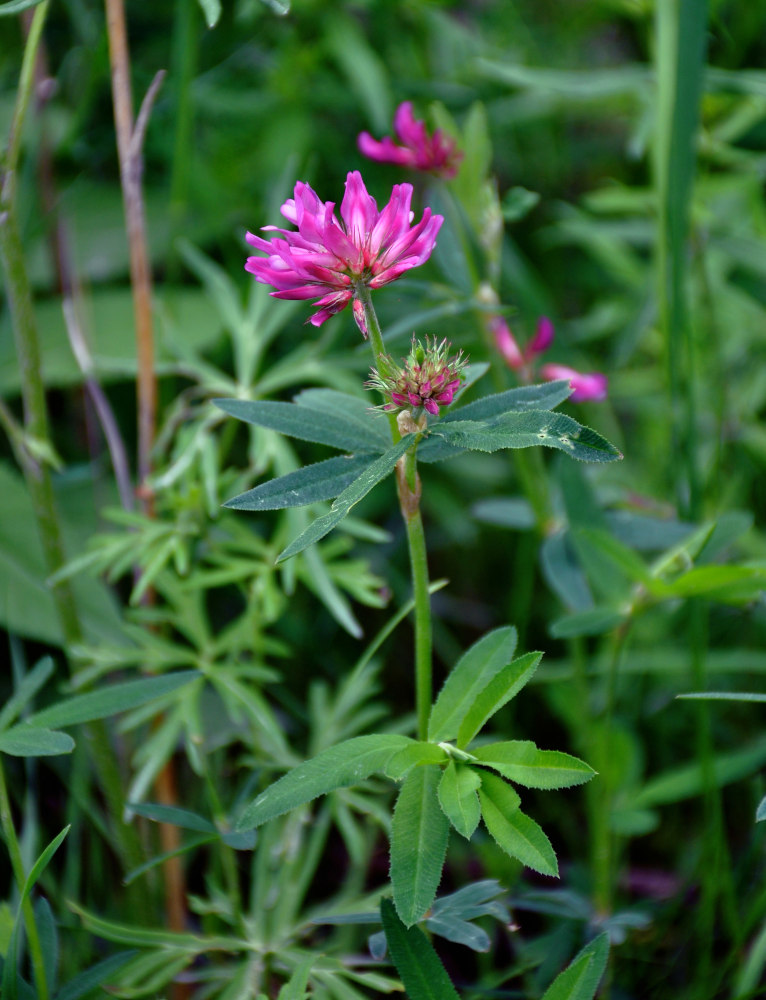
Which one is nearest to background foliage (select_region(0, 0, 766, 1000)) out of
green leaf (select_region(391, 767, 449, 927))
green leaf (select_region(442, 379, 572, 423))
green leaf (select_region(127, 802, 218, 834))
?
green leaf (select_region(127, 802, 218, 834))

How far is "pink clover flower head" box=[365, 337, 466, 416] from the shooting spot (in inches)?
25.3

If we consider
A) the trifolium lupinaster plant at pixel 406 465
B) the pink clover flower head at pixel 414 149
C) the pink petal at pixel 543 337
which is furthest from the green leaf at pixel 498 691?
the pink clover flower head at pixel 414 149

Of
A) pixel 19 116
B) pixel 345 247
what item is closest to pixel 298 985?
pixel 345 247

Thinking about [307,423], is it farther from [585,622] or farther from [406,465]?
[585,622]

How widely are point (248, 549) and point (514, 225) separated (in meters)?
1.51

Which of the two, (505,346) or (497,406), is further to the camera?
(505,346)

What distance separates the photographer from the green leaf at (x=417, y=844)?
64cm

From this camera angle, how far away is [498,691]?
708 millimetres

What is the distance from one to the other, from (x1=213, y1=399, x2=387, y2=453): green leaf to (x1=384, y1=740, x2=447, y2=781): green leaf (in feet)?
0.84

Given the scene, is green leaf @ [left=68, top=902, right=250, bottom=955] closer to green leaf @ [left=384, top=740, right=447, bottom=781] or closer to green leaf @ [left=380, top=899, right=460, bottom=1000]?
green leaf @ [left=380, top=899, right=460, bottom=1000]

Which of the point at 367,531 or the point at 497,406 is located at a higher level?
the point at 497,406

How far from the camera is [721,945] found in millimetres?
1266

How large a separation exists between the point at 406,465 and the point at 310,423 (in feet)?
0.33

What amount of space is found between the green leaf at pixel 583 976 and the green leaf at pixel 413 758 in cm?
20
